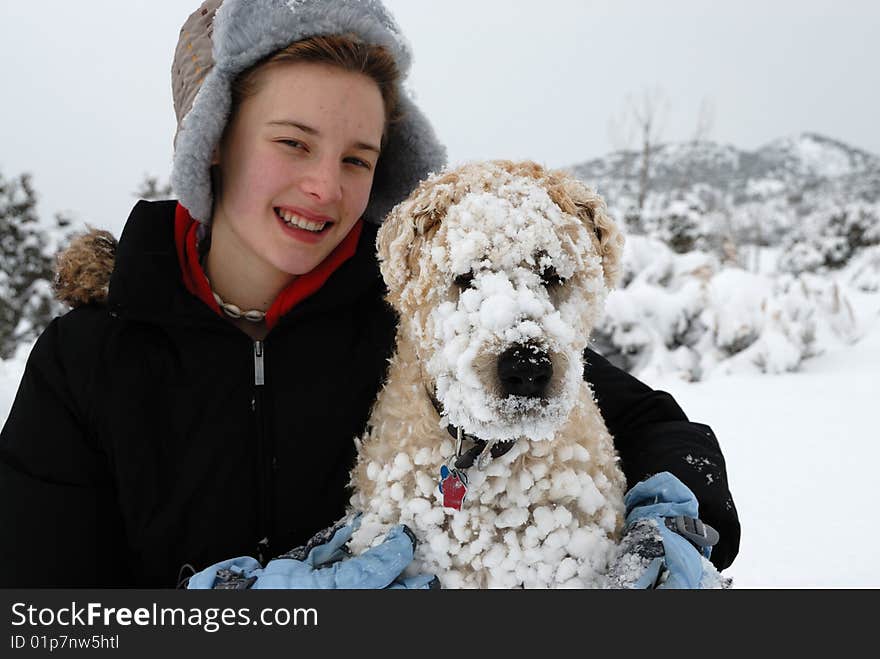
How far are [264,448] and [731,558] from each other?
1478 millimetres

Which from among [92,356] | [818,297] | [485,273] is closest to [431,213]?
[485,273]

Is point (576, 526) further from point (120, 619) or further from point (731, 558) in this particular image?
point (120, 619)

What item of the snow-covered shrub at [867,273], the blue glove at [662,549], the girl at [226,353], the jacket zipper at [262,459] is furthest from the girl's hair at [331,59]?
the snow-covered shrub at [867,273]

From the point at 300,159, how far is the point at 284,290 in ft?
1.42

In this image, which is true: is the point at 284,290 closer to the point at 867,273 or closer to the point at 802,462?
the point at 802,462

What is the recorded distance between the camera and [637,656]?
1.55 metres

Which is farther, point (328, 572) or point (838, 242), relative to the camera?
point (838, 242)

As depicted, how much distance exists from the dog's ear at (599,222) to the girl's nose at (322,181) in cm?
65

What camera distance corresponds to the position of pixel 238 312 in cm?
196

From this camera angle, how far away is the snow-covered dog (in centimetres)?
153

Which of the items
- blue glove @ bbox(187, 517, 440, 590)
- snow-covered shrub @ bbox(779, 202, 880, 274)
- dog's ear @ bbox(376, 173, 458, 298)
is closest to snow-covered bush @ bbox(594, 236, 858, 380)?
dog's ear @ bbox(376, 173, 458, 298)

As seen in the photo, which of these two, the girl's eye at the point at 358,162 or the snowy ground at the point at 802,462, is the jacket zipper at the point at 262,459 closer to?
the girl's eye at the point at 358,162

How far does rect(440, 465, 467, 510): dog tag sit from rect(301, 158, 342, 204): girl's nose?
0.84 m

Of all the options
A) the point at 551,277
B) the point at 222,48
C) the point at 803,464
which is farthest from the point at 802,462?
the point at 222,48
